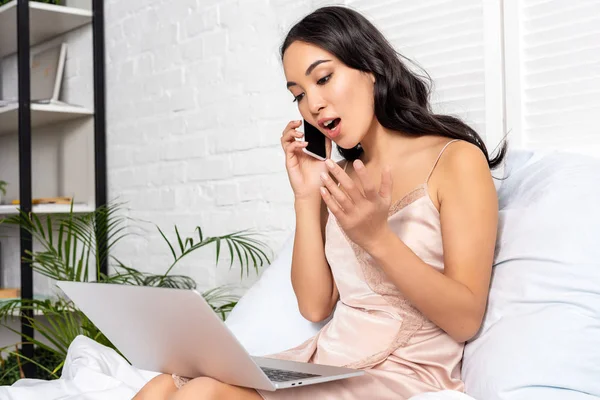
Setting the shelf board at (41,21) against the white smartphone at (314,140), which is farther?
the shelf board at (41,21)

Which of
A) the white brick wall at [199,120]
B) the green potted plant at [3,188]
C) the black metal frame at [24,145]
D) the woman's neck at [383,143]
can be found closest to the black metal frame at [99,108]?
the white brick wall at [199,120]

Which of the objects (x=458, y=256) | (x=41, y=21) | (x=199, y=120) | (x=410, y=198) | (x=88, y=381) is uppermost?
(x=41, y=21)

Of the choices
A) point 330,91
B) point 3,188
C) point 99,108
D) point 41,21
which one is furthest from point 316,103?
point 3,188

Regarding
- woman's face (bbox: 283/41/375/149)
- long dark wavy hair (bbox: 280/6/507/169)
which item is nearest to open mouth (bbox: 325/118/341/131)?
woman's face (bbox: 283/41/375/149)

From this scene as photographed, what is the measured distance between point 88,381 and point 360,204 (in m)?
0.69

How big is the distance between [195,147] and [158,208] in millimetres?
339

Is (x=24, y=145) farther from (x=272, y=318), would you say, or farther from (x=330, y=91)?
(x=330, y=91)

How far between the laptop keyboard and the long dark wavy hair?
0.59 metres

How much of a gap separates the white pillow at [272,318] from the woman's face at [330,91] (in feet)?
1.48

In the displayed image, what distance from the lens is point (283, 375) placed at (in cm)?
118

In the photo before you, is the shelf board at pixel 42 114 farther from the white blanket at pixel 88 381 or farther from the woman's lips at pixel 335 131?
the woman's lips at pixel 335 131

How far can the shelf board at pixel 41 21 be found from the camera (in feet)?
10.3

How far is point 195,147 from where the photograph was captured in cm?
280

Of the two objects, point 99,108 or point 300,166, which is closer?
point 300,166
